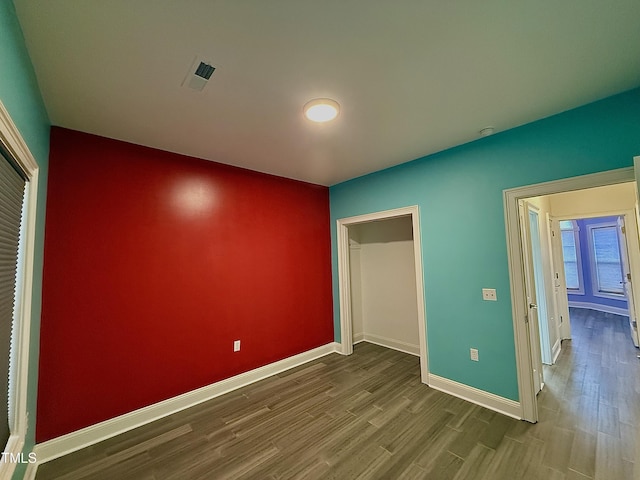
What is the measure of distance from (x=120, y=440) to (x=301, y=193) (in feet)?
10.6

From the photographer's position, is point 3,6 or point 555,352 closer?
point 3,6

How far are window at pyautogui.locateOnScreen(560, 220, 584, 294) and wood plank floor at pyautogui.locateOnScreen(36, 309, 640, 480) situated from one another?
16.2 feet

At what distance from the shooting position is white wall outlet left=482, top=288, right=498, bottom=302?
95.0 inches

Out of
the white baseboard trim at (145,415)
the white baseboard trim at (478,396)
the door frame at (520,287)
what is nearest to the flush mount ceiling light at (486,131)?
the door frame at (520,287)

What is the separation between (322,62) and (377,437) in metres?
2.76

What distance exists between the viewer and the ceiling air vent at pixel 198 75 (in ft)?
4.80

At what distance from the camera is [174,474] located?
1755mm

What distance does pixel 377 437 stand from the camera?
6.77 feet

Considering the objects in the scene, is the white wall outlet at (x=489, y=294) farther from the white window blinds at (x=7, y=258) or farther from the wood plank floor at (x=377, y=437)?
the white window blinds at (x=7, y=258)

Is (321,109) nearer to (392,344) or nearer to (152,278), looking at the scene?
(152,278)

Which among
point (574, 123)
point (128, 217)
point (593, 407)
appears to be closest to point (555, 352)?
point (593, 407)

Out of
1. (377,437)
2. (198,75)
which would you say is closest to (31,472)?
(377,437)

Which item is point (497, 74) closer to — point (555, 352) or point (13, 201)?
point (13, 201)

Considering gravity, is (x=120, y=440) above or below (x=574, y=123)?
below
